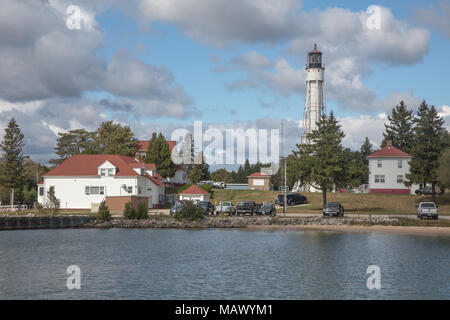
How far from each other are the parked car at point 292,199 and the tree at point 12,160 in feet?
140

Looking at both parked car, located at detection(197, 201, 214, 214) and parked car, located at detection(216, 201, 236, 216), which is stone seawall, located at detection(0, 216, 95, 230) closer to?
parked car, located at detection(197, 201, 214, 214)

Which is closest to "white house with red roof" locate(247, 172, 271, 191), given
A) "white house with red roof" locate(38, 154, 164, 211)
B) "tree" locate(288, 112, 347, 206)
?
"tree" locate(288, 112, 347, 206)

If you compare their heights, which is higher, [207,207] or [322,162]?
[322,162]

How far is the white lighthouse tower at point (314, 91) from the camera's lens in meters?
108

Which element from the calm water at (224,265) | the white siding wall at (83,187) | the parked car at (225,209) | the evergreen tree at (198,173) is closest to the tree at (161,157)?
the evergreen tree at (198,173)

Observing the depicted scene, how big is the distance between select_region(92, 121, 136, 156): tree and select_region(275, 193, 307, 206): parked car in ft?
108

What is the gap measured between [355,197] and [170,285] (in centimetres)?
7029

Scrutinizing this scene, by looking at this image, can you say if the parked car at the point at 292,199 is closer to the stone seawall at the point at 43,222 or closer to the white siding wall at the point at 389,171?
the white siding wall at the point at 389,171

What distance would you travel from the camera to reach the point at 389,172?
103250 millimetres

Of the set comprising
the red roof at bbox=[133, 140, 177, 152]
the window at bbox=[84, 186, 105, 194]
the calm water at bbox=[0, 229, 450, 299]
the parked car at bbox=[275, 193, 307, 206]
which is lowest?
the calm water at bbox=[0, 229, 450, 299]

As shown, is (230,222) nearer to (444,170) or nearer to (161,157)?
(444,170)

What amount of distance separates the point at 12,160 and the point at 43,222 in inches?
1048

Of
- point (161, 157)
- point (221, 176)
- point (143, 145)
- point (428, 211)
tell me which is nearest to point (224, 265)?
point (428, 211)

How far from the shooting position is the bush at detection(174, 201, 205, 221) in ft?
215
